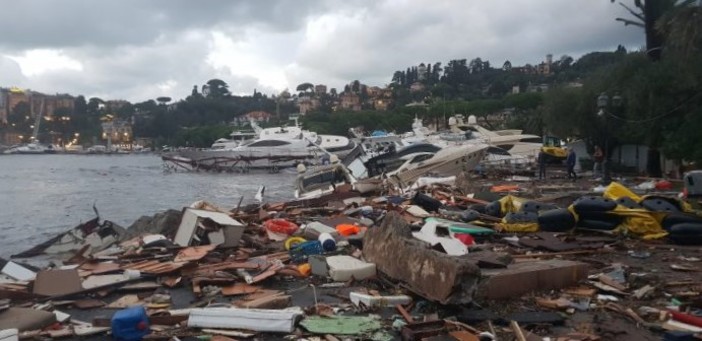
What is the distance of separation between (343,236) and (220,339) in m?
5.19

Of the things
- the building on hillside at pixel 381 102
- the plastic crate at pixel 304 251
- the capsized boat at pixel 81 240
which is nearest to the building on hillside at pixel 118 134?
the building on hillside at pixel 381 102

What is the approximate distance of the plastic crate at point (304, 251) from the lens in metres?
8.94

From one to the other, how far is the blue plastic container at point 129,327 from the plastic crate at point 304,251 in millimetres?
3427

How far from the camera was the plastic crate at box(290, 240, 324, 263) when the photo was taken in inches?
352

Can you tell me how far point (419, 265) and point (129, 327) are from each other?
10.0ft

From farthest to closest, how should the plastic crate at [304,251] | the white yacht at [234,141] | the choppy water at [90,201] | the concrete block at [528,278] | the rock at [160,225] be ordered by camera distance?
the white yacht at [234,141] < the choppy water at [90,201] < the rock at [160,225] < the plastic crate at [304,251] < the concrete block at [528,278]

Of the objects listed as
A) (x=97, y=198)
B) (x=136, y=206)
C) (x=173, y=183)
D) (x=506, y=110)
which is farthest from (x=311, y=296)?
(x=506, y=110)

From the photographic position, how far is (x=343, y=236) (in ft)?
34.5

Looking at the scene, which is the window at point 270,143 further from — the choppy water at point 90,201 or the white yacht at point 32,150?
the white yacht at point 32,150

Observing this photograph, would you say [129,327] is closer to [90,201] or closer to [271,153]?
[90,201]

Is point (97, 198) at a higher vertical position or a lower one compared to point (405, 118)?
lower

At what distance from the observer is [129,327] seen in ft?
18.2

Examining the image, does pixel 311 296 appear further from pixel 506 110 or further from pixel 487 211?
pixel 506 110

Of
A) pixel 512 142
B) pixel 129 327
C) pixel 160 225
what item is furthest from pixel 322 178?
pixel 129 327
